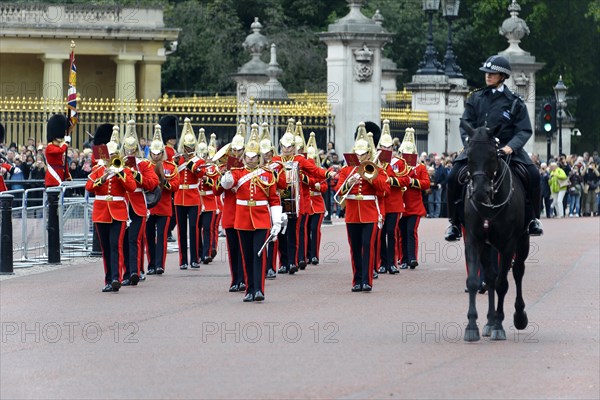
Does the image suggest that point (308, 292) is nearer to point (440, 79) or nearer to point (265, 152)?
point (265, 152)

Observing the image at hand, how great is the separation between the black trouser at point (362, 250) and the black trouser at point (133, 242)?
2.41 meters

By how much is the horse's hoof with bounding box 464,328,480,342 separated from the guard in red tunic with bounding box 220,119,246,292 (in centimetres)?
405

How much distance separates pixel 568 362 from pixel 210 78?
40715 mm

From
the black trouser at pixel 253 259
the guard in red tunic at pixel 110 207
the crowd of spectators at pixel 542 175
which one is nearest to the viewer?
the black trouser at pixel 253 259

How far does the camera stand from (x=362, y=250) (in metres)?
18.0

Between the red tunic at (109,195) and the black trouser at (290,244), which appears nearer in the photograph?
the red tunic at (109,195)

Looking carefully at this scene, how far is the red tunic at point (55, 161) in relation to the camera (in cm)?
2452

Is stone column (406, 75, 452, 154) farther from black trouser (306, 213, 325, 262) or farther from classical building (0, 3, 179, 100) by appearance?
black trouser (306, 213, 325, 262)

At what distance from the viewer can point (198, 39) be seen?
174ft

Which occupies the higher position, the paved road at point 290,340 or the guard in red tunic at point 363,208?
the guard in red tunic at point 363,208

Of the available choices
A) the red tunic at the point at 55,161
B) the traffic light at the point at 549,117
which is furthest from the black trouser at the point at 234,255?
the traffic light at the point at 549,117

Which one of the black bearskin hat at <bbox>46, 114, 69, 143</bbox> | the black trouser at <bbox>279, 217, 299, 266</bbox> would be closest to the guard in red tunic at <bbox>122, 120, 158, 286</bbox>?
the black trouser at <bbox>279, 217, 299, 266</bbox>

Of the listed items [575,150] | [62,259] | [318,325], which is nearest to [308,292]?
[318,325]

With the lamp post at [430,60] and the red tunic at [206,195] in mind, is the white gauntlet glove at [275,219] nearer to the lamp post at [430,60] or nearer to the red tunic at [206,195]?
the red tunic at [206,195]
